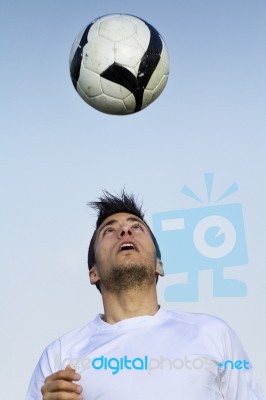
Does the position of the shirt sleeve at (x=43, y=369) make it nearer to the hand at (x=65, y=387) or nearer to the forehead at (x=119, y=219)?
the hand at (x=65, y=387)

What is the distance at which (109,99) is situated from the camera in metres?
8.03

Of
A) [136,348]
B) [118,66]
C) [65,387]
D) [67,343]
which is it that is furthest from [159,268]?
[118,66]

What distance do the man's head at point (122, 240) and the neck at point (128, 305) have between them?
0.64 ft

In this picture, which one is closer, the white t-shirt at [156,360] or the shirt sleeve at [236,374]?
the white t-shirt at [156,360]

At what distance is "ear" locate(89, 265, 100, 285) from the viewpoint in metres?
7.11

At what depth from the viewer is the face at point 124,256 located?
675 centimetres

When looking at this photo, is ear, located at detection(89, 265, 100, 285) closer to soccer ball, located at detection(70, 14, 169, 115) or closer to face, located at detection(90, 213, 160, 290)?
face, located at detection(90, 213, 160, 290)

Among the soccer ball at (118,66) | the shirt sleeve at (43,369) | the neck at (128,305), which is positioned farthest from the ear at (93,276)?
the soccer ball at (118,66)

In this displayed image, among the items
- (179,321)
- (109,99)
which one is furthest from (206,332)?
(109,99)

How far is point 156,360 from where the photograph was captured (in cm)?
620

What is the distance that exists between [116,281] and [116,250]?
12.2 inches

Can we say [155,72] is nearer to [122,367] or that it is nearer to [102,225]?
[102,225]

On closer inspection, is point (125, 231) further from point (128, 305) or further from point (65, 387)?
point (65, 387)

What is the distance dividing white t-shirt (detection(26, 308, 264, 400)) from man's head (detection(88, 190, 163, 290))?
552mm
